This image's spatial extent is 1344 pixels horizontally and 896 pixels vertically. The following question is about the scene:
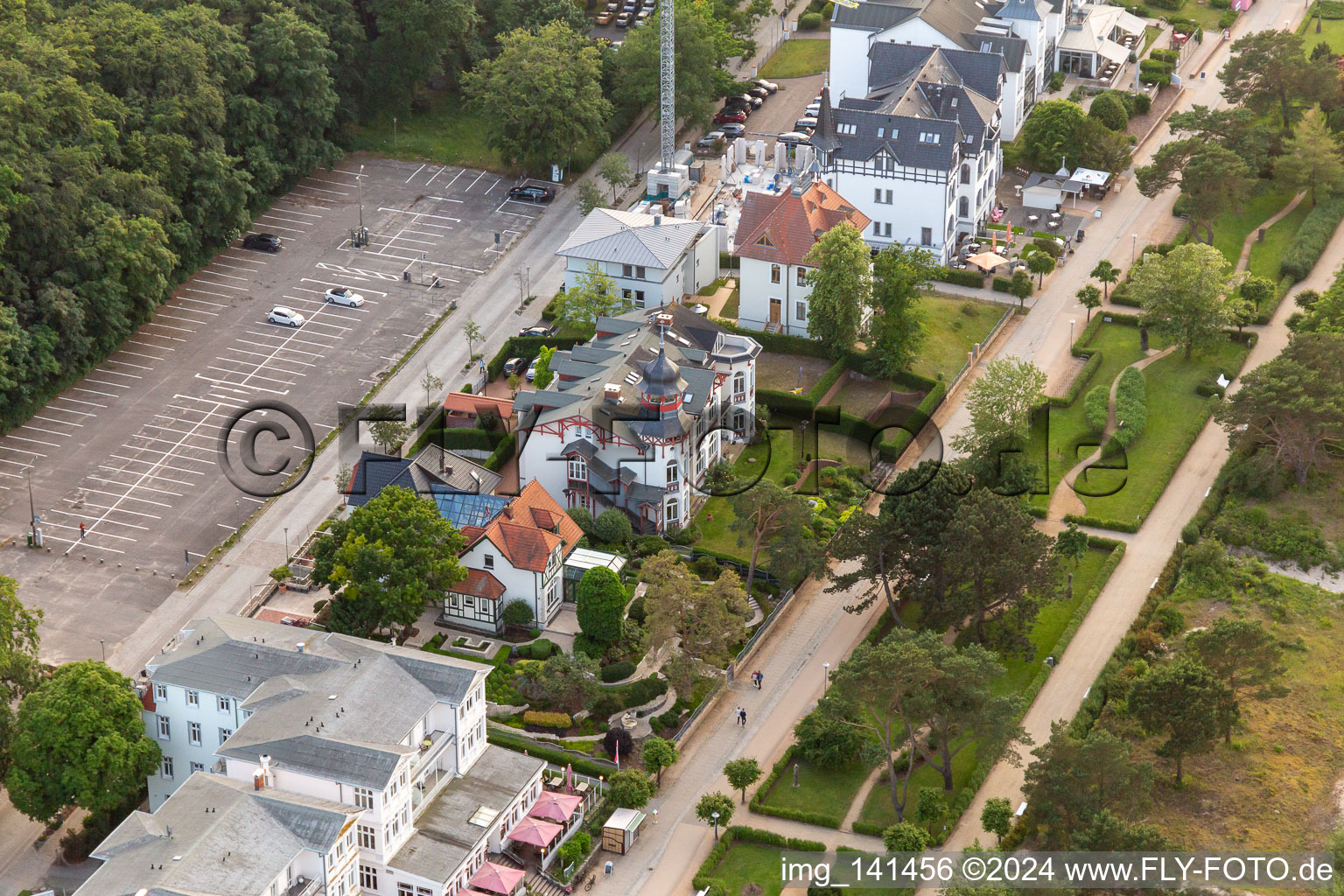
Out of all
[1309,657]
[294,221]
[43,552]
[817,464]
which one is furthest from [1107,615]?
[294,221]

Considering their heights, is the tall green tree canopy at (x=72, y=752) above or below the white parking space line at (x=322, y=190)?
below

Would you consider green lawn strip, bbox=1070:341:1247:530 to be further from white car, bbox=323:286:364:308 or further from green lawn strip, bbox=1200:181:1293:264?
white car, bbox=323:286:364:308

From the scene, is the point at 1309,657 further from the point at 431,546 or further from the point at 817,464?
the point at 431,546

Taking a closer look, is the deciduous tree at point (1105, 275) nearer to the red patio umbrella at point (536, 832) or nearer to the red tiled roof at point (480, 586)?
the red tiled roof at point (480, 586)

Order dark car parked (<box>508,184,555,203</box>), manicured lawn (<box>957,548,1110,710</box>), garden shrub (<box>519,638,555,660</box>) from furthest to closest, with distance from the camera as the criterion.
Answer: dark car parked (<box>508,184,555,203</box>) < garden shrub (<box>519,638,555,660</box>) < manicured lawn (<box>957,548,1110,710</box>)

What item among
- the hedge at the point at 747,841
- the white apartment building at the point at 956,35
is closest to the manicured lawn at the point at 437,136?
the white apartment building at the point at 956,35

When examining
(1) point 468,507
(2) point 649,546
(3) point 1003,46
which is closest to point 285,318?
(1) point 468,507

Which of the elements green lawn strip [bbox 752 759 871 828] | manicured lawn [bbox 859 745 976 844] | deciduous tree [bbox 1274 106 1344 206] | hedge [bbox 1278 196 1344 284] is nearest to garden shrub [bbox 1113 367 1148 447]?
hedge [bbox 1278 196 1344 284]

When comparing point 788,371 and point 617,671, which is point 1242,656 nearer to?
point 617,671
